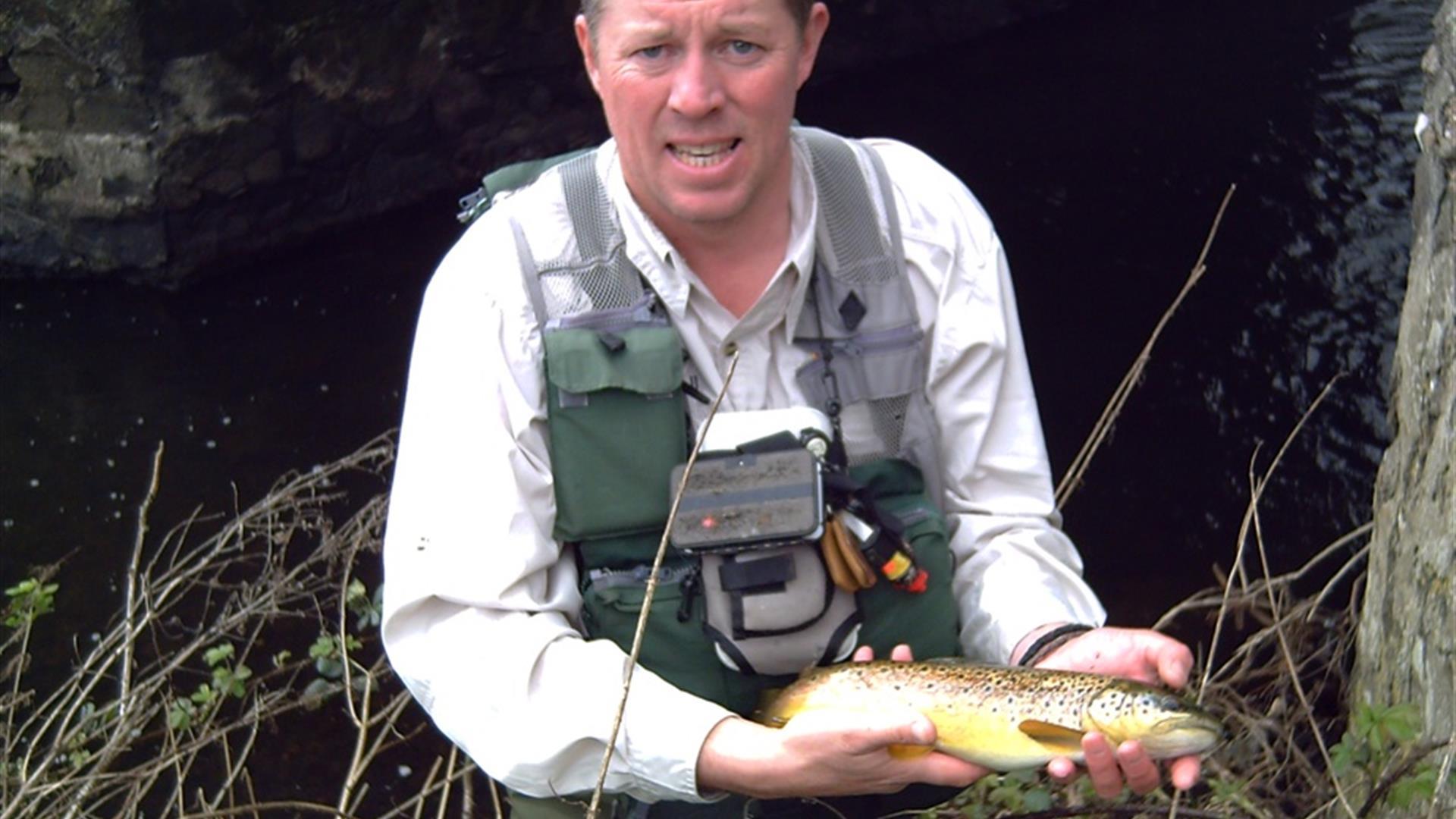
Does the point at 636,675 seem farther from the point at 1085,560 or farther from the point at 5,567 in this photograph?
the point at 5,567

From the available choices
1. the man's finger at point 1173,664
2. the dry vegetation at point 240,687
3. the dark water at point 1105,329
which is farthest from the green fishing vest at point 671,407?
the dark water at point 1105,329

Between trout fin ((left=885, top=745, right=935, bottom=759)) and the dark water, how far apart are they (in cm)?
415

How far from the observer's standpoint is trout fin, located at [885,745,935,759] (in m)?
2.08

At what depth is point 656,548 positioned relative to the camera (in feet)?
7.82

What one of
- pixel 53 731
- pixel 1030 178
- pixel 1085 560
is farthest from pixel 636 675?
pixel 1030 178

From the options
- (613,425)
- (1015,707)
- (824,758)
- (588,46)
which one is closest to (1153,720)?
(1015,707)

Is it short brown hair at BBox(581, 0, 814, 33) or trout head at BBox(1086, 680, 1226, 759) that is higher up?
short brown hair at BBox(581, 0, 814, 33)

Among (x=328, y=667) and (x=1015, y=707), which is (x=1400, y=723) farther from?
(x=328, y=667)

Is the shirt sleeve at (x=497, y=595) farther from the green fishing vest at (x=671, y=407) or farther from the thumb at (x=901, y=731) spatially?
the thumb at (x=901, y=731)

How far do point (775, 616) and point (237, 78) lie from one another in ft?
23.8

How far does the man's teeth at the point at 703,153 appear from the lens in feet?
7.53

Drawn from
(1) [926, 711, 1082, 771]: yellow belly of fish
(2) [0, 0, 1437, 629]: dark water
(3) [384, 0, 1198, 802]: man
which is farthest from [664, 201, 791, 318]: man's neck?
(2) [0, 0, 1437, 629]: dark water

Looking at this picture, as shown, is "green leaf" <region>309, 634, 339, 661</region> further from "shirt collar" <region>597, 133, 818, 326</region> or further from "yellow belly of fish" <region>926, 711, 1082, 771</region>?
"yellow belly of fish" <region>926, 711, 1082, 771</region>

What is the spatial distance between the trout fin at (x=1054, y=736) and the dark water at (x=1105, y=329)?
13.4 ft
